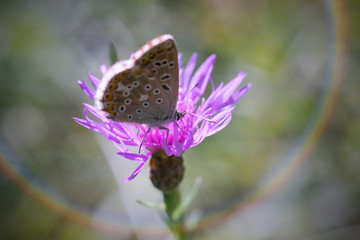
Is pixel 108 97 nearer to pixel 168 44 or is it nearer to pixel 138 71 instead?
pixel 138 71

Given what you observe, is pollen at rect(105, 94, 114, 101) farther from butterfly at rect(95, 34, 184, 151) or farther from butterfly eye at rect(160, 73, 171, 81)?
butterfly eye at rect(160, 73, 171, 81)

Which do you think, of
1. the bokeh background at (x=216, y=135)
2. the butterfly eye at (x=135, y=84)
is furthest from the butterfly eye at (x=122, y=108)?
the bokeh background at (x=216, y=135)

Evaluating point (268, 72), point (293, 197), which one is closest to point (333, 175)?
point (293, 197)

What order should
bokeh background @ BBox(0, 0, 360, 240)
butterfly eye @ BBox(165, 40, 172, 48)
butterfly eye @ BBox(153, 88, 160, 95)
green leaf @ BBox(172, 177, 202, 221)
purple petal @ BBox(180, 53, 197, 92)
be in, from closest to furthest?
butterfly eye @ BBox(165, 40, 172, 48), butterfly eye @ BBox(153, 88, 160, 95), green leaf @ BBox(172, 177, 202, 221), purple petal @ BBox(180, 53, 197, 92), bokeh background @ BBox(0, 0, 360, 240)

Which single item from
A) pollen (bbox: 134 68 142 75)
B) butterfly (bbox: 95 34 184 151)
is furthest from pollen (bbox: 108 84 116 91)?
pollen (bbox: 134 68 142 75)

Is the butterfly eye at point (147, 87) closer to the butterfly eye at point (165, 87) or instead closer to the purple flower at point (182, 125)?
the butterfly eye at point (165, 87)
